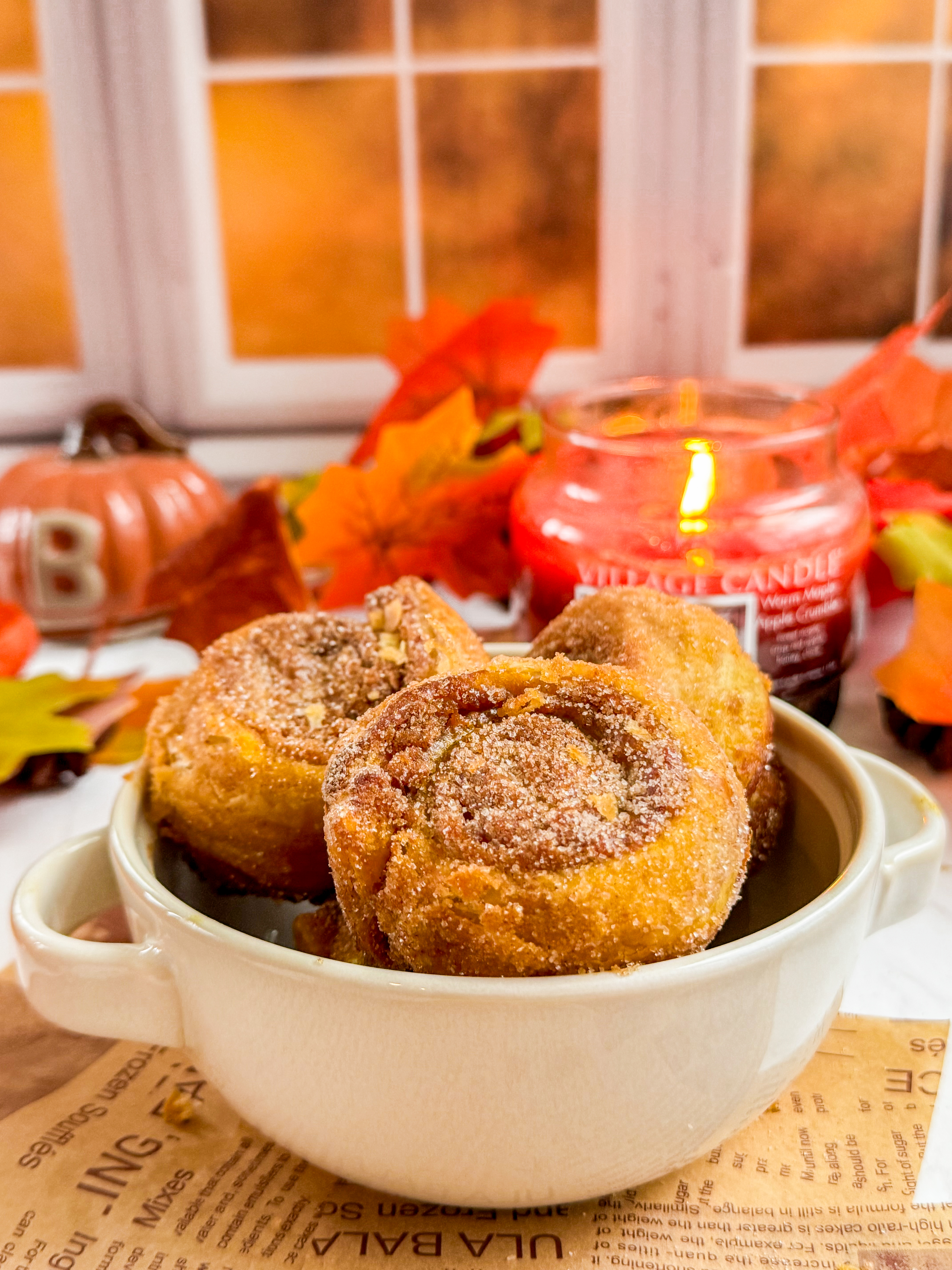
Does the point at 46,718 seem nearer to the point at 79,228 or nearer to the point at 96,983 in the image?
the point at 96,983

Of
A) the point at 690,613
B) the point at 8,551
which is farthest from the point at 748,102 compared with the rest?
the point at 690,613

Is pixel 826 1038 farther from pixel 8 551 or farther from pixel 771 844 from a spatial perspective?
pixel 8 551

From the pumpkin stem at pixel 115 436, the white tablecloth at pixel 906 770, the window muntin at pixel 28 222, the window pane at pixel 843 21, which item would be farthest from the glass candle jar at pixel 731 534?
the window muntin at pixel 28 222

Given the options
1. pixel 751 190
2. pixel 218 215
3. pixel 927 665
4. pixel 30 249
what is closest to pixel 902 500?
pixel 927 665

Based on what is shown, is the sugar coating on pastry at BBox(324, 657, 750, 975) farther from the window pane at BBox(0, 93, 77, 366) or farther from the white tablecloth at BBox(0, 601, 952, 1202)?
the window pane at BBox(0, 93, 77, 366)

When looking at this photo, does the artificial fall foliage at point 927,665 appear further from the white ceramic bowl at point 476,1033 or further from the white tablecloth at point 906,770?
the white ceramic bowl at point 476,1033
